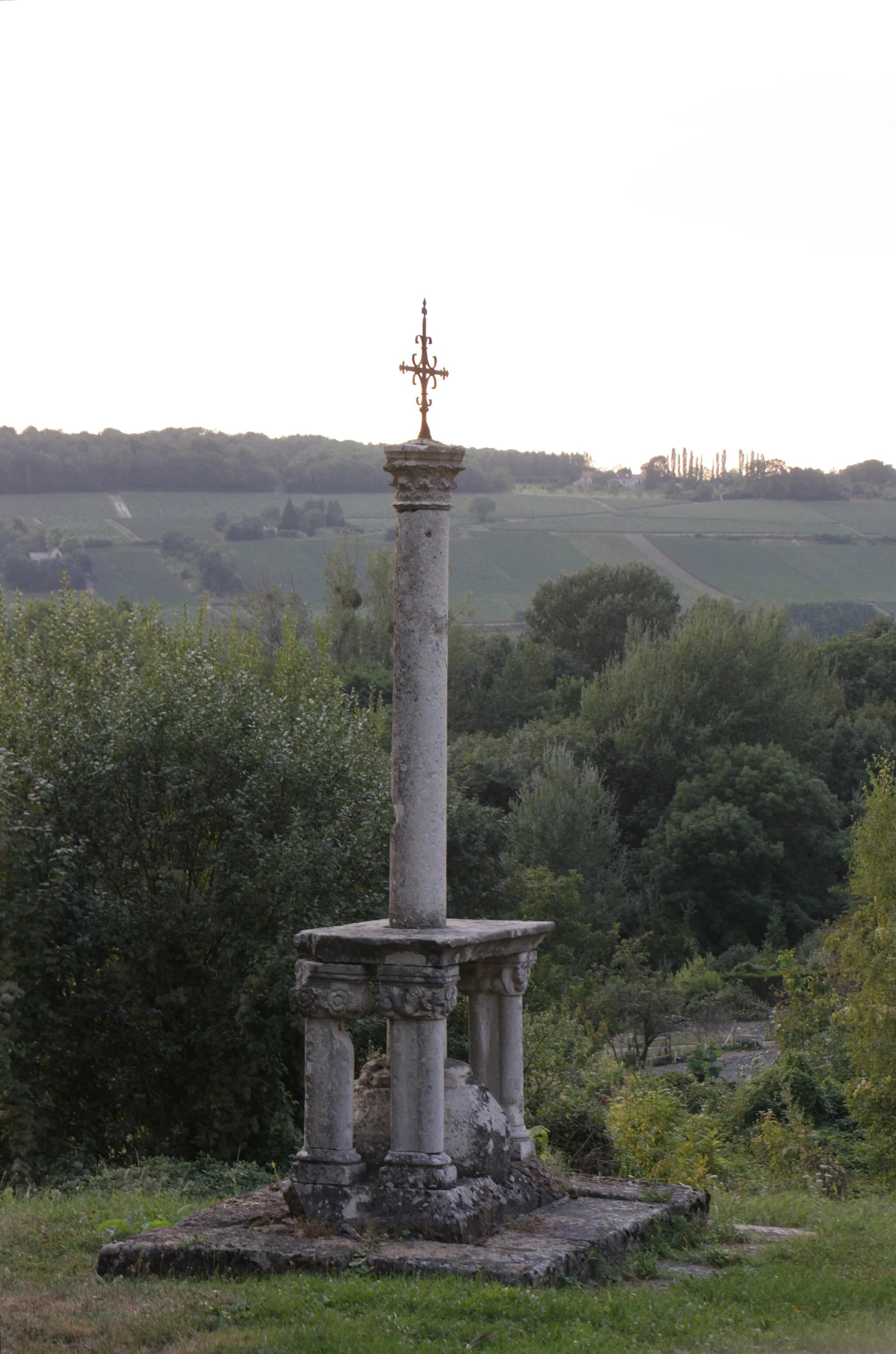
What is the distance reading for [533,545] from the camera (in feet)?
382

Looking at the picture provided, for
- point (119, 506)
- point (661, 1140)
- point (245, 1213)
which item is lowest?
point (661, 1140)

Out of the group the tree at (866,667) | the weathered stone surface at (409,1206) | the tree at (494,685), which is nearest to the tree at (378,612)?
the tree at (494,685)

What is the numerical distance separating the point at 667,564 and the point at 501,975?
341 ft

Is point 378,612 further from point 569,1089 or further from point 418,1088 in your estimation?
point 418,1088

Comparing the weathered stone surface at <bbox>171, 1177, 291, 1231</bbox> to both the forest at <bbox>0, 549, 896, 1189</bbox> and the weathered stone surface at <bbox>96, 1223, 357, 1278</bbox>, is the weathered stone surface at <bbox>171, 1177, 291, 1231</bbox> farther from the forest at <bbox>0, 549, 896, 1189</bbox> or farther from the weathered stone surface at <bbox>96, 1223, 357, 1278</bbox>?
the forest at <bbox>0, 549, 896, 1189</bbox>

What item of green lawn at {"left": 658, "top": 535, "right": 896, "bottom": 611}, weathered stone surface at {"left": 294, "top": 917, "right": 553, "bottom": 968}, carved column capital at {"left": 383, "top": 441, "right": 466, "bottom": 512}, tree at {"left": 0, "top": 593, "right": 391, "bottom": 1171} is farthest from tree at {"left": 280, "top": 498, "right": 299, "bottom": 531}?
weathered stone surface at {"left": 294, "top": 917, "right": 553, "bottom": 968}

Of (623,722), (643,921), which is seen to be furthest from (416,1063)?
(623,722)

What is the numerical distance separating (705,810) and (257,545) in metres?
63.5

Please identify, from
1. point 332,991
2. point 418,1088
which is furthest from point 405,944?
point 418,1088

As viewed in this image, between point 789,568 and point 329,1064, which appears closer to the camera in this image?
point 329,1064

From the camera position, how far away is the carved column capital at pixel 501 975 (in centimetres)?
1033

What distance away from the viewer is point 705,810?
165 ft

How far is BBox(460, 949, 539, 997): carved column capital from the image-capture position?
1033 centimetres

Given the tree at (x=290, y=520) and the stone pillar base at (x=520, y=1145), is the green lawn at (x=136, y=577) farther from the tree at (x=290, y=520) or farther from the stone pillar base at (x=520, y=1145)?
the stone pillar base at (x=520, y=1145)
